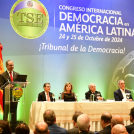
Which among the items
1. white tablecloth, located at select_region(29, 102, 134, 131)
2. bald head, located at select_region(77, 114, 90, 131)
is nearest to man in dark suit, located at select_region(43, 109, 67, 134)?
bald head, located at select_region(77, 114, 90, 131)

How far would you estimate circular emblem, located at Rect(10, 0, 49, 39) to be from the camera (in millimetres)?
7407

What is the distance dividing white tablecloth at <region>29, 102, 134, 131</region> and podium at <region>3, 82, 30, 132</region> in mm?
927

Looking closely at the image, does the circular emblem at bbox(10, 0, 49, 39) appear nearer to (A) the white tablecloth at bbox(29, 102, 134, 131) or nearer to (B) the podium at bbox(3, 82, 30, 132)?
(A) the white tablecloth at bbox(29, 102, 134, 131)

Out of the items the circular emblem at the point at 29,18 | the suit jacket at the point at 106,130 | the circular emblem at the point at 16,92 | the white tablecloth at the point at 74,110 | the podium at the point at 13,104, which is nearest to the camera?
the suit jacket at the point at 106,130

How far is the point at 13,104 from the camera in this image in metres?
4.32

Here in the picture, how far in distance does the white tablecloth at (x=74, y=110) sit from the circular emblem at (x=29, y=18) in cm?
271

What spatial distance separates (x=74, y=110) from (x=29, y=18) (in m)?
3.25

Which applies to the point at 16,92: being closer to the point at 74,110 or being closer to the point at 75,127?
the point at 75,127

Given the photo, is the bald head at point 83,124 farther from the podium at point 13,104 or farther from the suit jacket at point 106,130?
the podium at point 13,104

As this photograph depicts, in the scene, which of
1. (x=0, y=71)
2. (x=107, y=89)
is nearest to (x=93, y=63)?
(x=107, y=89)

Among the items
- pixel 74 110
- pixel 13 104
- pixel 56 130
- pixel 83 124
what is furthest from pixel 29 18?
pixel 83 124

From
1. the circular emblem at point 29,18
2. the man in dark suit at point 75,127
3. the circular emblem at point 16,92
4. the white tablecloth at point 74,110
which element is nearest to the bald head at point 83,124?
the man in dark suit at point 75,127

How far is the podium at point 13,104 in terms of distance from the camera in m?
4.24

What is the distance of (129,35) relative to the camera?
865 cm
